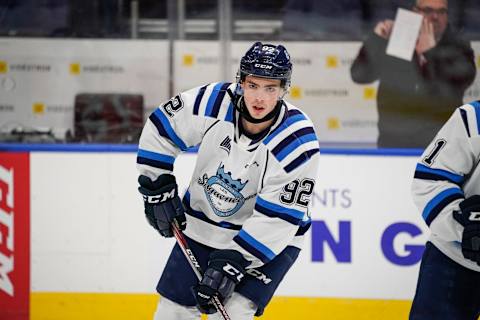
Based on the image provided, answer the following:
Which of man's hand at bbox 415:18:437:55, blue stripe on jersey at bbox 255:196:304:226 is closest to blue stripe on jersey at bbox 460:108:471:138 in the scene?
blue stripe on jersey at bbox 255:196:304:226

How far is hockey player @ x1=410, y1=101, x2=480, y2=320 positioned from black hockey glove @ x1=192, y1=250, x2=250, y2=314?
512mm

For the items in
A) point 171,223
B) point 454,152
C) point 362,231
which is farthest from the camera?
point 362,231

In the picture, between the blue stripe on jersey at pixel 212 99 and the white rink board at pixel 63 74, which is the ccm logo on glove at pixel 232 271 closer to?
the blue stripe on jersey at pixel 212 99

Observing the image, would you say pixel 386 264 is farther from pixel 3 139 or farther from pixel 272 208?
pixel 3 139

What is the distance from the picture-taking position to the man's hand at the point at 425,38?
434 centimetres

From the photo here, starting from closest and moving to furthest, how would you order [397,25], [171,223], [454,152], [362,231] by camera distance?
[454,152], [171,223], [362,231], [397,25]

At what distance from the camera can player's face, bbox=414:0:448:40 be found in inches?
170

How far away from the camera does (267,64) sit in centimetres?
277

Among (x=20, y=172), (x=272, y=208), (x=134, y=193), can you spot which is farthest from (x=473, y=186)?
(x=20, y=172)

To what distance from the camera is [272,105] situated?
2830mm

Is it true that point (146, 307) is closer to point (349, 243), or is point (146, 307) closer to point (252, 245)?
point (349, 243)

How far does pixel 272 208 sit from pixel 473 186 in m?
0.57

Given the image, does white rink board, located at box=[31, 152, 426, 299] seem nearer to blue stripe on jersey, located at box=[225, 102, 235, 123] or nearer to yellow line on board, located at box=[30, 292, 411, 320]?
yellow line on board, located at box=[30, 292, 411, 320]

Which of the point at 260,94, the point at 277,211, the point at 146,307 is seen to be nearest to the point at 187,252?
the point at 277,211
